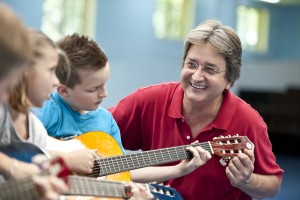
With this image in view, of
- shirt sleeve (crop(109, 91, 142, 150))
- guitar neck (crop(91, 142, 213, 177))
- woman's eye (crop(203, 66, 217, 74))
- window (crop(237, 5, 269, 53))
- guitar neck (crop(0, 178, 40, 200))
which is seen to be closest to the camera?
guitar neck (crop(0, 178, 40, 200))

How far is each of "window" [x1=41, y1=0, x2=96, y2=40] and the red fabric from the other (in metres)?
6.10

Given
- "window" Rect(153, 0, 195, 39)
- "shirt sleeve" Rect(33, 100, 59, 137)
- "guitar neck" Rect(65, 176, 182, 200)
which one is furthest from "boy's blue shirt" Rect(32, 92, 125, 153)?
"window" Rect(153, 0, 195, 39)

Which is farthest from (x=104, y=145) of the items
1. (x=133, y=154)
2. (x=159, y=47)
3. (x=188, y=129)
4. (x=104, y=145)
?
(x=159, y=47)

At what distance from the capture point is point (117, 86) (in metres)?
8.48

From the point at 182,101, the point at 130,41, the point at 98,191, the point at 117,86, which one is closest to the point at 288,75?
the point at 130,41

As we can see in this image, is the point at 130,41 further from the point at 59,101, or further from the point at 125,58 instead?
the point at 59,101

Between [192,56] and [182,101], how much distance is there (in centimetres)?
29

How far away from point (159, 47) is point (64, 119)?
863cm

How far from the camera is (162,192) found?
→ 2576 mm

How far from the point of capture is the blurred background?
8656 millimetres

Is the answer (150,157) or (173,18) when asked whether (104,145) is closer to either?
(150,157)

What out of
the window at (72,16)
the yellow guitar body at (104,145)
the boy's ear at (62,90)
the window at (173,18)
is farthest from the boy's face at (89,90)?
the window at (173,18)

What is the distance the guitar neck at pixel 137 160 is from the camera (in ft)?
7.79

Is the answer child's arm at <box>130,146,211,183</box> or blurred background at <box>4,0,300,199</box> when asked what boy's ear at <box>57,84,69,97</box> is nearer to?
child's arm at <box>130,146,211,183</box>
